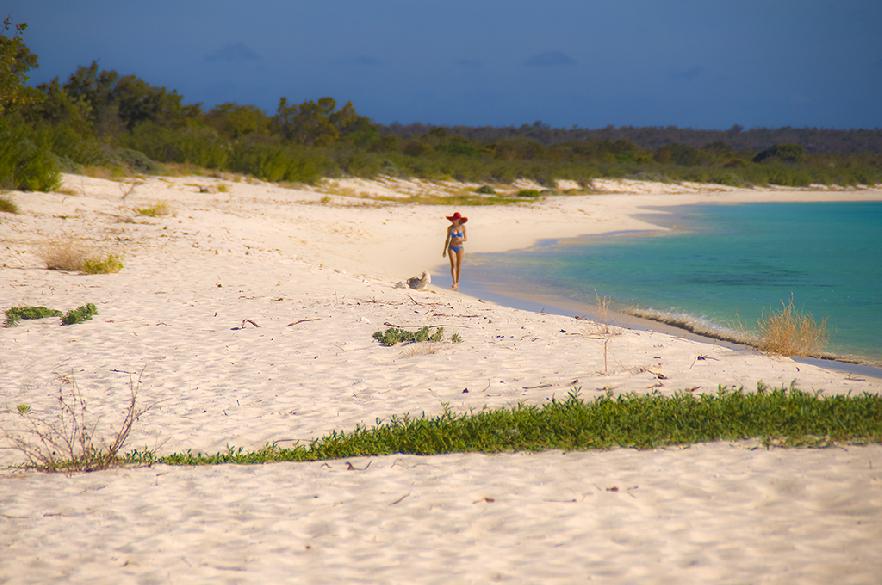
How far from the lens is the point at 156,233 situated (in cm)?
1923

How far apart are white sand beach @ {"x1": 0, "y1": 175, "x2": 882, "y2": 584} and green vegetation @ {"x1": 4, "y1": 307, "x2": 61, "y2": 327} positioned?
0.61 feet

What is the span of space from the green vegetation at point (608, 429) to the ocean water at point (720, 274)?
20.3 ft

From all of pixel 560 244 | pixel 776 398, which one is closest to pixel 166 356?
pixel 776 398

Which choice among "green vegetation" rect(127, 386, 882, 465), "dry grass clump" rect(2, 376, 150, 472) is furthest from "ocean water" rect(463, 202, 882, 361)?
"dry grass clump" rect(2, 376, 150, 472)

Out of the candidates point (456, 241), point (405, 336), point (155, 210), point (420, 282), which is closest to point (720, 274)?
point (456, 241)

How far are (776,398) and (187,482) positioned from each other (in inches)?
186

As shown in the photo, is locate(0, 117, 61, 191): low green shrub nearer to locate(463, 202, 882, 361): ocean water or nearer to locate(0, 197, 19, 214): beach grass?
locate(0, 197, 19, 214): beach grass

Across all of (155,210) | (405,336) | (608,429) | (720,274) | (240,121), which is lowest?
(608,429)

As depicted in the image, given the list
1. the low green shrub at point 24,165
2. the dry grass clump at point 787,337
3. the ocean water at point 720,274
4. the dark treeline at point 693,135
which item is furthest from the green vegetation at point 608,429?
the dark treeline at point 693,135

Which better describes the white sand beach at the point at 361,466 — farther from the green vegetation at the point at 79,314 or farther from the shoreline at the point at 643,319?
the shoreline at the point at 643,319

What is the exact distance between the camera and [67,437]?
24.4ft

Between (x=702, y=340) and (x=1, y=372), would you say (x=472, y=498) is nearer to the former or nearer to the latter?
(x=1, y=372)

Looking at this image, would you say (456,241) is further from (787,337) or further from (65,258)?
(787,337)

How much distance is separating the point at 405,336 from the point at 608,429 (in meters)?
4.25
